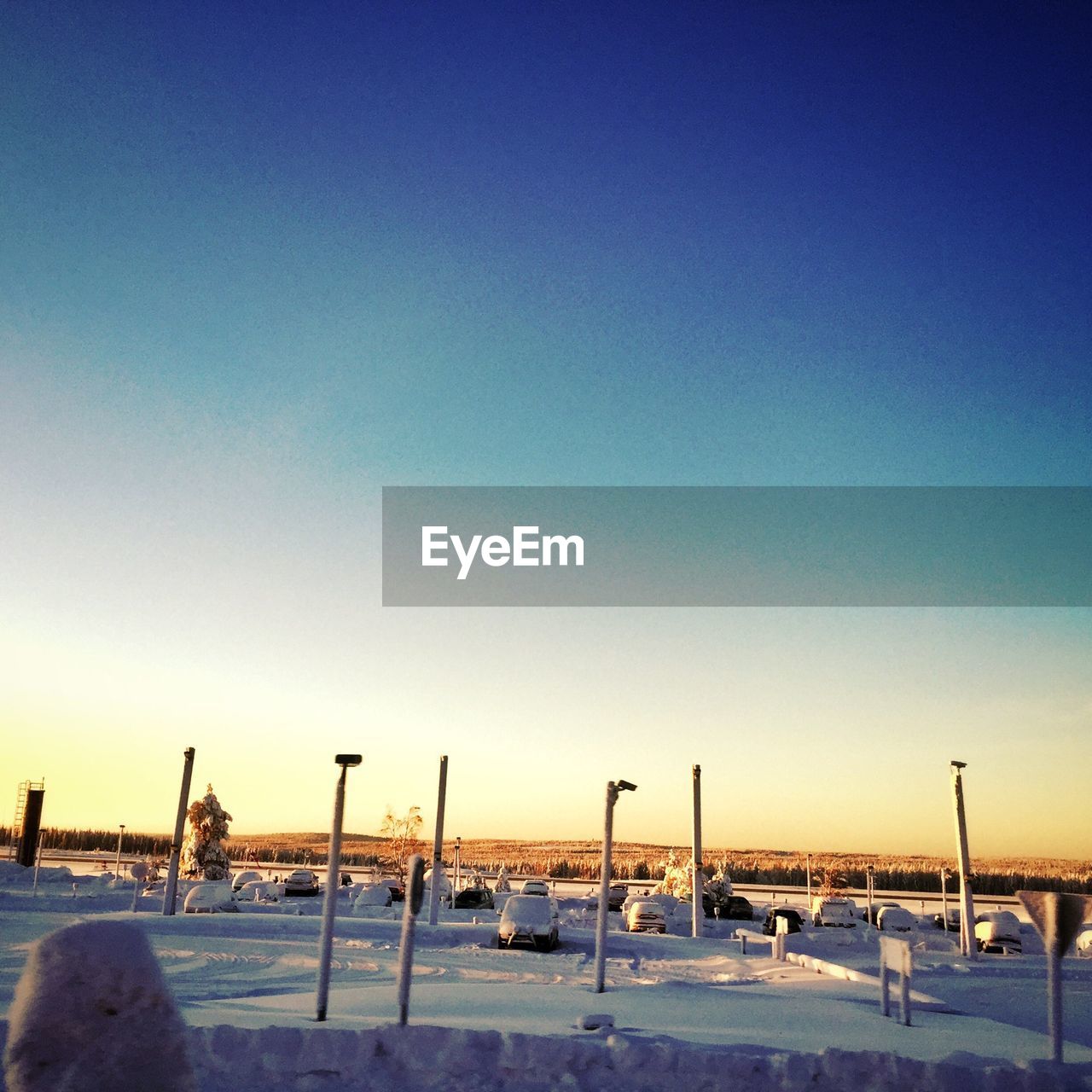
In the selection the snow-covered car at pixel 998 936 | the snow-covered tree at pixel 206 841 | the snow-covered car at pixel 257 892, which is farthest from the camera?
the snow-covered tree at pixel 206 841

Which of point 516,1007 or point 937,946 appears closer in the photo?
point 516,1007

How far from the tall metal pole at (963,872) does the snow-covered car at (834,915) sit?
9626mm

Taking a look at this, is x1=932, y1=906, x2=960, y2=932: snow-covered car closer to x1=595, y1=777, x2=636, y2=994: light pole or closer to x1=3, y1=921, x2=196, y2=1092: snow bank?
x1=595, y1=777, x2=636, y2=994: light pole

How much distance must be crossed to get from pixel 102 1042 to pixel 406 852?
74.3m

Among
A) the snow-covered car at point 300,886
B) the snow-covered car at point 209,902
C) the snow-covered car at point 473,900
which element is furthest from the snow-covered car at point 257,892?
the snow-covered car at point 473,900

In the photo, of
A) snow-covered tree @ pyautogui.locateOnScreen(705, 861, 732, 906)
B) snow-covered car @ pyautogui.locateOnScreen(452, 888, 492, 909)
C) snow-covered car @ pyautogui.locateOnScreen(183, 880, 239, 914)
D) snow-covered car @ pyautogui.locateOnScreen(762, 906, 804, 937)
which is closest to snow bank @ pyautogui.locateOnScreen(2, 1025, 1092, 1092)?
snow-covered car @ pyautogui.locateOnScreen(762, 906, 804, 937)

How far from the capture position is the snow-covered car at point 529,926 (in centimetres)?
2862

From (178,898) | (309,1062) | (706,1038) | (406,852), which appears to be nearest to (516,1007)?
(706,1038)

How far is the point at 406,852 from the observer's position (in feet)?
255

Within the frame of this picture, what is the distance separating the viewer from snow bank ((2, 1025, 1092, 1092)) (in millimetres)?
11211

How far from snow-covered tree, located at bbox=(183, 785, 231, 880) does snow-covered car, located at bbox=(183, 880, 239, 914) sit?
25198mm

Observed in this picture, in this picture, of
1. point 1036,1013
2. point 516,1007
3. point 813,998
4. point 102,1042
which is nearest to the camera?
point 102,1042

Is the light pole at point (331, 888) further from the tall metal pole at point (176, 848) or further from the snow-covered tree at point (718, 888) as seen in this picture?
the snow-covered tree at point (718, 888)

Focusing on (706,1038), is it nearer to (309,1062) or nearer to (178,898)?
(309,1062)
